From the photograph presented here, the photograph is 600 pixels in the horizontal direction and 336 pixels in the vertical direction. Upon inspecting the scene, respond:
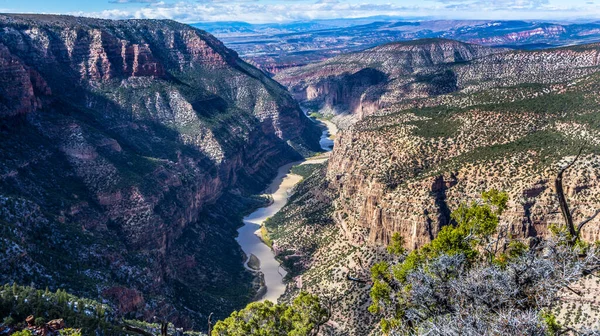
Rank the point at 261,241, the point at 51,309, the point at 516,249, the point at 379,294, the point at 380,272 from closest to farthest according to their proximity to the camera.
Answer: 1. the point at 516,249
2. the point at 379,294
3. the point at 380,272
4. the point at 51,309
5. the point at 261,241

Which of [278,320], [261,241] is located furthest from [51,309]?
[261,241]

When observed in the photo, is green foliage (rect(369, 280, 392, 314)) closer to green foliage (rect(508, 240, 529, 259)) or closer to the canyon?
green foliage (rect(508, 240, 529, 259))

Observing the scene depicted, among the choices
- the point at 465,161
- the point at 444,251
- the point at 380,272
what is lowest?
the point at 465,161

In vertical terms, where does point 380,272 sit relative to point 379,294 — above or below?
above

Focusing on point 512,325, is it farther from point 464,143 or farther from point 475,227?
point 464,143

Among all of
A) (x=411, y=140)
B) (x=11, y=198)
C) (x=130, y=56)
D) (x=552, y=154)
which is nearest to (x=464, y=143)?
(x=411, y=140)

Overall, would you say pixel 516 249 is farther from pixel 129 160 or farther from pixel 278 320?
pixel 129 160

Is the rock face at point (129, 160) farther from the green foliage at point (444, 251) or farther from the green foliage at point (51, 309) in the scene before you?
the green foliage at point (444, 251)

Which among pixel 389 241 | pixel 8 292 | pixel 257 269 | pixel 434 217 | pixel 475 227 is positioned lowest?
pixel 257 269
